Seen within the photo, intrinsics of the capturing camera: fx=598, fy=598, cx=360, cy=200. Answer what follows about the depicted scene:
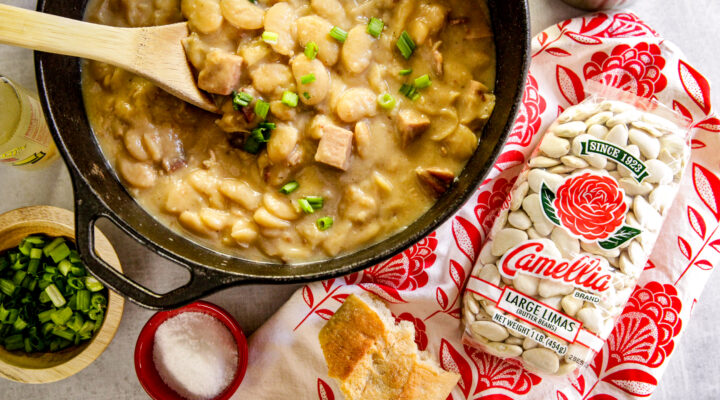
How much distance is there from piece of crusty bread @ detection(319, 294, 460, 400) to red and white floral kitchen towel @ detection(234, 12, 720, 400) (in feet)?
0.50

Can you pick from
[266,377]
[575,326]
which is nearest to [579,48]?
[575,326]

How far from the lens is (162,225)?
259 centimetres

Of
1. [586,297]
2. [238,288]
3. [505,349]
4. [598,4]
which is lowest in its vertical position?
[238,288]

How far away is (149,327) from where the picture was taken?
2.99 m

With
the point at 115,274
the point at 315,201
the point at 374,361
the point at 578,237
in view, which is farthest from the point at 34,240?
the point at 578,237

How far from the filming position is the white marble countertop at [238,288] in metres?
3.17

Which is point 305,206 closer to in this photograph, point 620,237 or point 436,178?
point 436,178

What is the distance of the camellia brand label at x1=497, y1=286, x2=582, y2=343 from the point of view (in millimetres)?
2799

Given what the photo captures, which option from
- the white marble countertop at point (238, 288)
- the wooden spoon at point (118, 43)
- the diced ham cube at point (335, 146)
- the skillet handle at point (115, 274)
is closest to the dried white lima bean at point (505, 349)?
the white marble countertop at point (238, 288)

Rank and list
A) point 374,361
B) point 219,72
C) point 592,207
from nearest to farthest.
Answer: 1. point 219,72
2. point 592,207
3. point 374,361

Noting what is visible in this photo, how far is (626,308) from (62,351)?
2.88m

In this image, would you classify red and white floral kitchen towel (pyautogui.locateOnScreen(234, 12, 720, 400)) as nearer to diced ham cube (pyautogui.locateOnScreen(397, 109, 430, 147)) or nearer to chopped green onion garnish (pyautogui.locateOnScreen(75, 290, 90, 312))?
diced ham cube (pyautogui.locateOnScreen(397, 109, 430, 147))

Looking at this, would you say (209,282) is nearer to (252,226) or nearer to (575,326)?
(252,226)

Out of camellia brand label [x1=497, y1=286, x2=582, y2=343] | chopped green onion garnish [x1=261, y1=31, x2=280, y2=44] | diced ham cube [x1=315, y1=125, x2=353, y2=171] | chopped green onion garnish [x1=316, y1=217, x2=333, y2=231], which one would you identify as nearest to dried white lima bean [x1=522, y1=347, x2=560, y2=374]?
camellia brand label [x1=497, y1=286, x2=582, y2=343]
